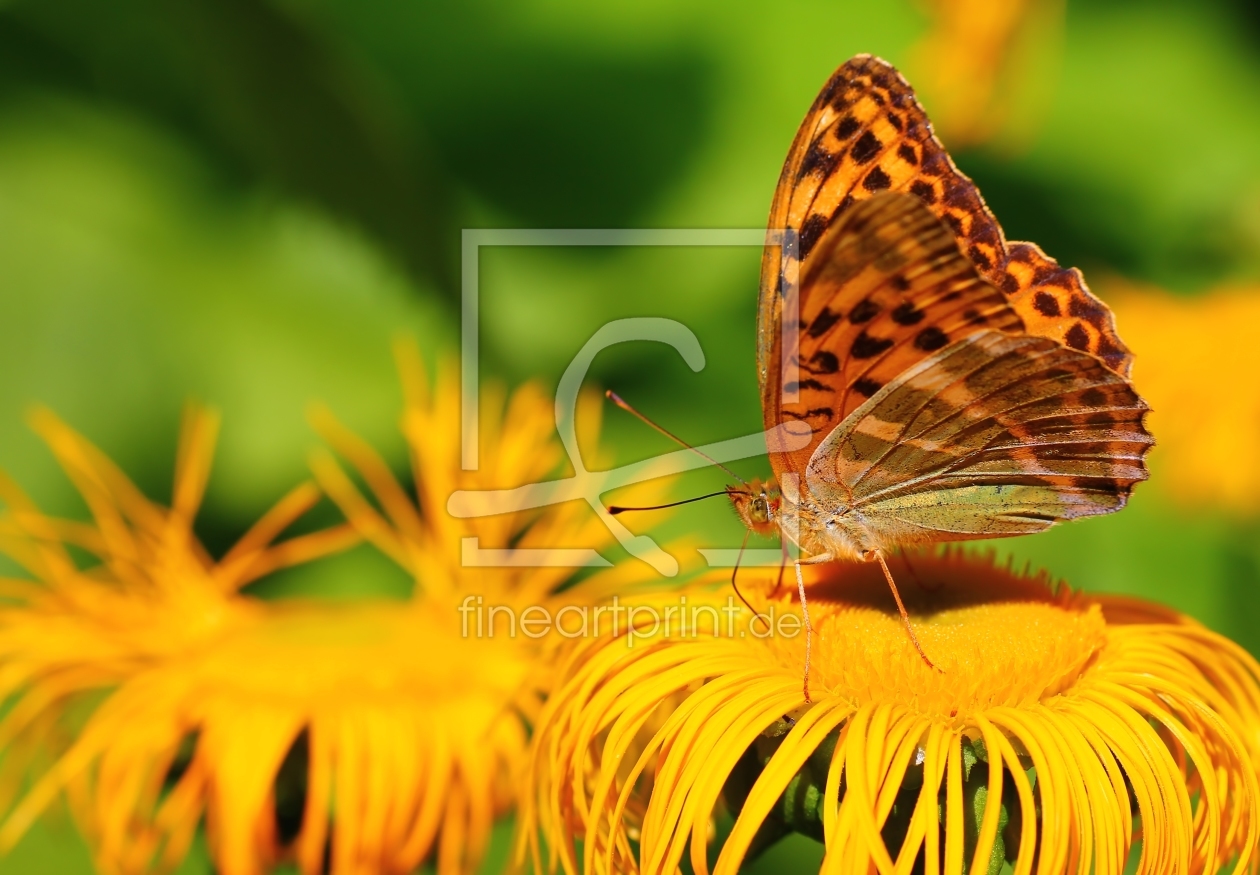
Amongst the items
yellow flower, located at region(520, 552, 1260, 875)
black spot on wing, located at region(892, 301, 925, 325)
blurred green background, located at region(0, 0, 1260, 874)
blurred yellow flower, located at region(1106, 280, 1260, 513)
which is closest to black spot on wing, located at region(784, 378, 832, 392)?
black spot on wing, located at region(892, 301, 925, 325)

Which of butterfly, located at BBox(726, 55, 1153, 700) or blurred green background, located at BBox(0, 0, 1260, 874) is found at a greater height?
blurred green background, located at BBox(0, 0, 1260, 874)

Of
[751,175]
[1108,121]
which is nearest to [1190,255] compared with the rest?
[1108,121]

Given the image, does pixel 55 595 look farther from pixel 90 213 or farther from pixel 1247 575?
pixel 1247 575

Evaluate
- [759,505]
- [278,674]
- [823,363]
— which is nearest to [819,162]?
[823,363]

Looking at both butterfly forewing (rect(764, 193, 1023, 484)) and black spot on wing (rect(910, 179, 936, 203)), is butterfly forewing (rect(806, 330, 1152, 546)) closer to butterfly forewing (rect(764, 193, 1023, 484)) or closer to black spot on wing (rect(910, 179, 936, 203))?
butterfly forewing (rect(764, 193, 1023, 484))

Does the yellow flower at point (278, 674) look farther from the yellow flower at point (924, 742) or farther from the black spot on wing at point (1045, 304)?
the black spot on wing at point (1045, 304)

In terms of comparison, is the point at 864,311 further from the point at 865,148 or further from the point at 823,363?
the point at 865,148
